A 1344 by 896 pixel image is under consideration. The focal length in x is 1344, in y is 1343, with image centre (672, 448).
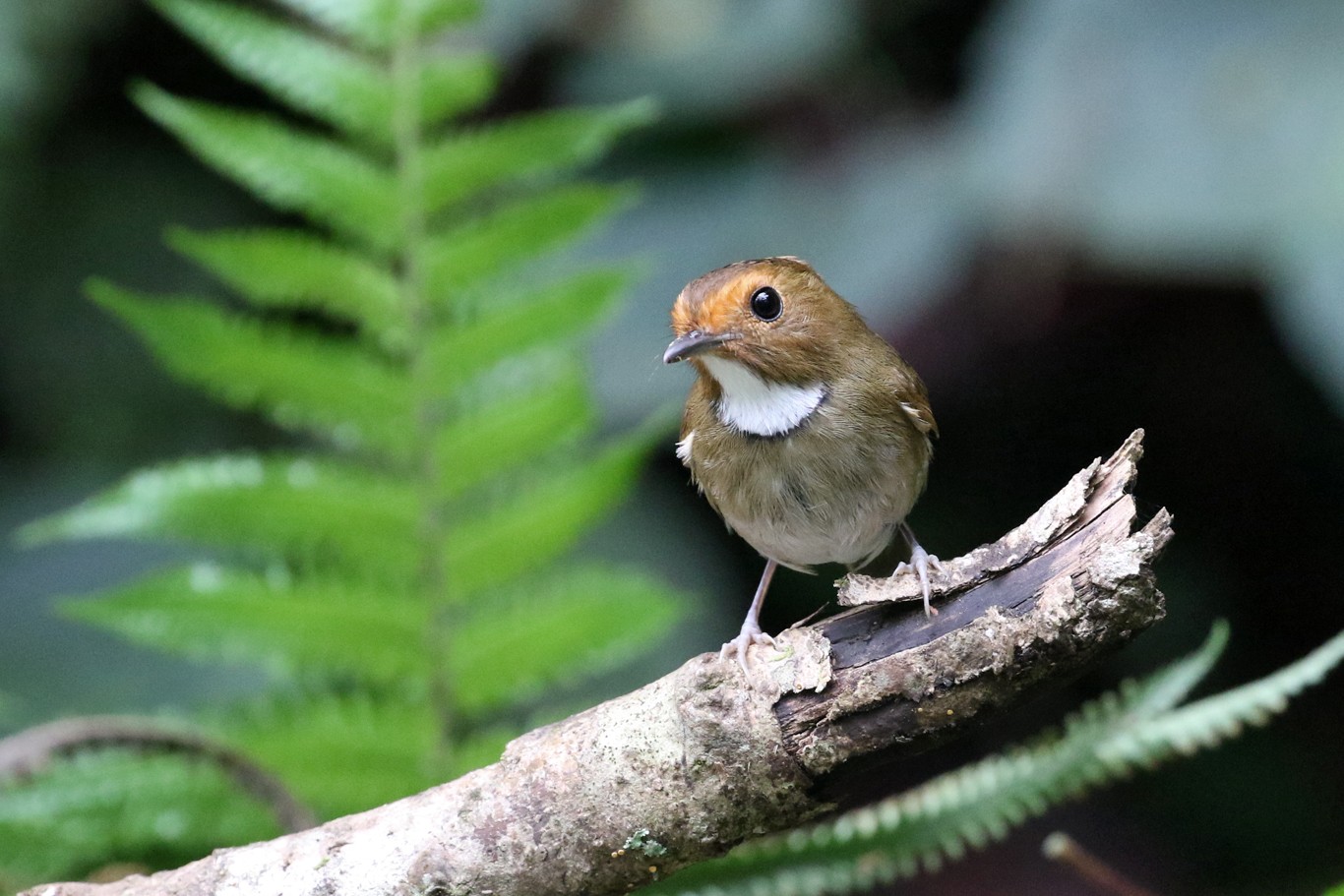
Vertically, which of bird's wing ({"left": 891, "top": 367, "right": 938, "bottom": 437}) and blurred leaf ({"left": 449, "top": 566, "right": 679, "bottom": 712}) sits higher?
blurred leaf ({"left": 449, "top": 566, "right": 679, "bottom": 712})

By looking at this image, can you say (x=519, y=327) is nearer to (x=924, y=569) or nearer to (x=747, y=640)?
(x=747, y=640)

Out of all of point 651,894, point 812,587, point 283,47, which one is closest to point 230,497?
point 283,47

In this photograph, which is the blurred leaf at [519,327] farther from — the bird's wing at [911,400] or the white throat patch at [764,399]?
the bird's wing at [911,400]

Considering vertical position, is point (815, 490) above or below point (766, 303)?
below

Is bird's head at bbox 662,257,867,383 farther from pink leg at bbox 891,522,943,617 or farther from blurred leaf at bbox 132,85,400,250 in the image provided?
blurred leaf at bbox 132,85,400,250

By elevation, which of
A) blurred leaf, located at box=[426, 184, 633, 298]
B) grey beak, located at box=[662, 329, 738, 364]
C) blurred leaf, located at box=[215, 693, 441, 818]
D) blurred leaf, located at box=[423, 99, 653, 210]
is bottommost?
blurred leaf, located at box=[215, 693, 441, 818]

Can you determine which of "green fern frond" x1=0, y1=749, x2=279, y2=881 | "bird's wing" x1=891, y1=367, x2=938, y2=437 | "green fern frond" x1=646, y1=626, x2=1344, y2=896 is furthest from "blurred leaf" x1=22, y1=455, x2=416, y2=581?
"bird's wing" x1=891, y1=367, x2=938, y2=437

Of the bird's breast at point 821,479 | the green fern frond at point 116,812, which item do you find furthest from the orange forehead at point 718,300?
the green fern frond at point 116,812

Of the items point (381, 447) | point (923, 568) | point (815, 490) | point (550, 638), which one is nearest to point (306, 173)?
point (381, 447)

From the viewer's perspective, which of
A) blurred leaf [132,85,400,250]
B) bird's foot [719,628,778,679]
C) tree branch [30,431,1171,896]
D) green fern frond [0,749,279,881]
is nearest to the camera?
tree branch [30,431,1171,896]
